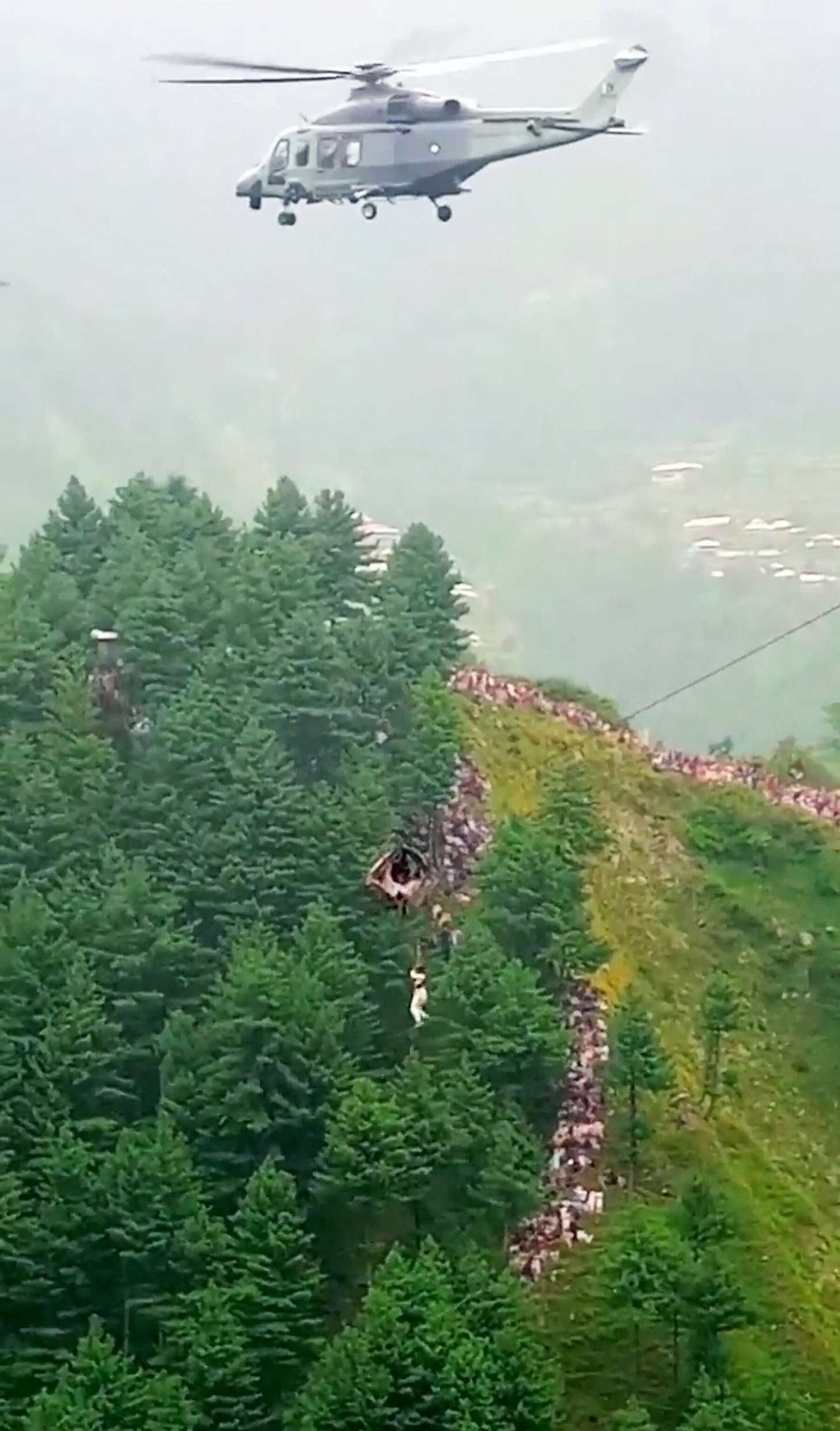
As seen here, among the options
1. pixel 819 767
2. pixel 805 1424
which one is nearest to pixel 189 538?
pixel 819 767

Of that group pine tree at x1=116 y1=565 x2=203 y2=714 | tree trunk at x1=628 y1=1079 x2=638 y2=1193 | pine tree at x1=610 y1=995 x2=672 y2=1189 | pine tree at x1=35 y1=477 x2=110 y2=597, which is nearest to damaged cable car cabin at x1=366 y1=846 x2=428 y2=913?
pine tree at x1=610 y1=995 x2=672 y2=1189

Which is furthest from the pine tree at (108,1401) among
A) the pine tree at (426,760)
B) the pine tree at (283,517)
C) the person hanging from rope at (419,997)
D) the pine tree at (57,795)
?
the pine tree at (283,517)

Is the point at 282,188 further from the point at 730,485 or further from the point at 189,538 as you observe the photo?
the point at 730,485

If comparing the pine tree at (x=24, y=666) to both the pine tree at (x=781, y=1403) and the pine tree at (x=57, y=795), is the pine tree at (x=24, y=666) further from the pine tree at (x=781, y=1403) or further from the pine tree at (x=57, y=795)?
the pine tree at (x=781, y=1403)

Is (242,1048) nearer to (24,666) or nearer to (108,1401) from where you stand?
(108,1401)

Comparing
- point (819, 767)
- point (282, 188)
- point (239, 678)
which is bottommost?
point (282, 188)

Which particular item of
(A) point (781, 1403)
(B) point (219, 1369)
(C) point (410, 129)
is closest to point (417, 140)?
(C) point (410, 129)

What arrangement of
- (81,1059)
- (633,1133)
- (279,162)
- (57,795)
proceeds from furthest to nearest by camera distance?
(57,795) → (633,1133) → (81,1059) → (279,162)
